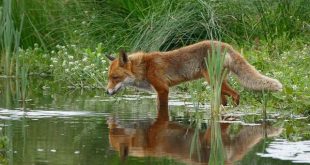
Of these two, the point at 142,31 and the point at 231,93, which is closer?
the point at 231,93

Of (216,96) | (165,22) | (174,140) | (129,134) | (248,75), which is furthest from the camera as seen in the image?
(165,22)

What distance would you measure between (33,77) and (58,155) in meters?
9.18

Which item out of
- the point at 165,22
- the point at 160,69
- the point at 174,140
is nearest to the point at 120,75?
the point at 160,69

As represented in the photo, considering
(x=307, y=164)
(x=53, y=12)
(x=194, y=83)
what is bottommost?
(x=307, y=164)

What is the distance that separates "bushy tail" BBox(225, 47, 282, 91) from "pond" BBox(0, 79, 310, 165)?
18.9 inches

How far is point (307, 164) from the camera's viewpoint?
740 cm

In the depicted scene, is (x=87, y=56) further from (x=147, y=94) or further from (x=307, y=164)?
(x=307, y=164)

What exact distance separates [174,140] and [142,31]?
7722 millimetres

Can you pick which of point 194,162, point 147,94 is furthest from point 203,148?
point 147,94

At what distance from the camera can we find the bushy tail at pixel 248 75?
37.5ft

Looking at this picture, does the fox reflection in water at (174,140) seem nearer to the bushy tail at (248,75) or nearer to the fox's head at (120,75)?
the bushy tail at (248,75)

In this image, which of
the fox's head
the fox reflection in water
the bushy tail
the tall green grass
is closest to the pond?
the fox reflection in water

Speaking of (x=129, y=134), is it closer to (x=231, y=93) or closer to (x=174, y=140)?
(x=174, y=140)

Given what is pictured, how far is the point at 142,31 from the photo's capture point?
16.7m
